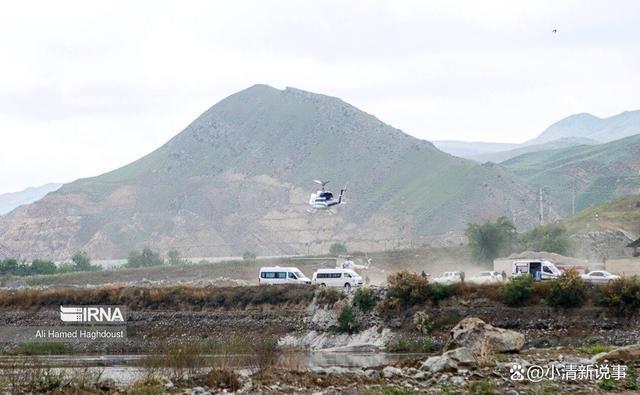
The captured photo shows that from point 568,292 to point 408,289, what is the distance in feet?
31.9

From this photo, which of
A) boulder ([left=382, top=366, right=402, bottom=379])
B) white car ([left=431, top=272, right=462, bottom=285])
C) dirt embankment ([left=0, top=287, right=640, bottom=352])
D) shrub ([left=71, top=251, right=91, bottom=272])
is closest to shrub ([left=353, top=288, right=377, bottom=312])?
dirt embankment ([left=0, top=287, right=640, bottom=352])

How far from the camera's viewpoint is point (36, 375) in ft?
99.3

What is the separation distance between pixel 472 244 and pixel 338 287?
60081 millimetres

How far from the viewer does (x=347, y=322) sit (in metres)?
61.4

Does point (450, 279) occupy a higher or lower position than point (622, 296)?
higher

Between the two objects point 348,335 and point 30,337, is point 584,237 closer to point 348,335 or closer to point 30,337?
point 348,335

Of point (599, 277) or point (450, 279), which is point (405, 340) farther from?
point (599, 277)

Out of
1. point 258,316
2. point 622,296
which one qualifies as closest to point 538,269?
point 622,296

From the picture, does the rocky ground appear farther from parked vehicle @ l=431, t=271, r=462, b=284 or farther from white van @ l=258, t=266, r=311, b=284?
white van @ l=258, t=266, r=311, b=284

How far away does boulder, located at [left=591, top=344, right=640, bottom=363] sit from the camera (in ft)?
118

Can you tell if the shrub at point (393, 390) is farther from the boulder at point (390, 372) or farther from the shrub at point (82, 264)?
the shrub at point (82, 264)

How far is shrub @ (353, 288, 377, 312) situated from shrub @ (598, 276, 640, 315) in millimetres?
13788

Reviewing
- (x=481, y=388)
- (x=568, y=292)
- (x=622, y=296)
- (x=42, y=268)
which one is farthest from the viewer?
(x=42, y=268)

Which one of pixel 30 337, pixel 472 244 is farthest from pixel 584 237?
pixel 30 337
